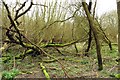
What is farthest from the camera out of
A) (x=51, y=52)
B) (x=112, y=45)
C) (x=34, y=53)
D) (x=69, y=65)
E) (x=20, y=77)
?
(x=112, y=45)

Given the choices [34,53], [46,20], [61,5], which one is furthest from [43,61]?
[61,5]

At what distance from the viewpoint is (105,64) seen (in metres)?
3.53

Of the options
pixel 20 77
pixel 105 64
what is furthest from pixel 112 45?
pixel 20 77

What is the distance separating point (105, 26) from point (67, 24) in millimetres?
900

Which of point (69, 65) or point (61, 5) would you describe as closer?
point (69, 65)

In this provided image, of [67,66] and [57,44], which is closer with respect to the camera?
[67,66]

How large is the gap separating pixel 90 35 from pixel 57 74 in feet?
3.93

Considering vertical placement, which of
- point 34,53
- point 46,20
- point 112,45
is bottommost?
point 112,45

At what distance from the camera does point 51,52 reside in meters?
4.16

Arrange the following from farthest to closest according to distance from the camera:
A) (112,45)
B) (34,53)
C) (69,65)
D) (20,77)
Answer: (112,45) → (34,53) → (69,65) → (20,77)

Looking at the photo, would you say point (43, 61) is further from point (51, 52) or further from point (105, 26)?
point (105, 26)

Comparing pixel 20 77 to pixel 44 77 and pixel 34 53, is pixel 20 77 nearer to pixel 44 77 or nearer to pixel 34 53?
pixel 44 77

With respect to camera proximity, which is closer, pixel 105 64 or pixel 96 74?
pixel 96 74

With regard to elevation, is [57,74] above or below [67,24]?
below
